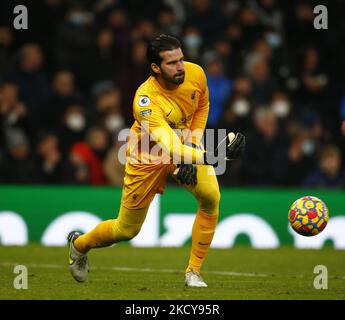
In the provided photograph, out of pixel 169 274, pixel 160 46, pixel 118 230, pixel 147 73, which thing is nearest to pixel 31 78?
pixel 147 73

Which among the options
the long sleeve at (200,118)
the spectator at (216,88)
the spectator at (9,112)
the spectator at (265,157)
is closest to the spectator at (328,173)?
the spectator at (265,157)

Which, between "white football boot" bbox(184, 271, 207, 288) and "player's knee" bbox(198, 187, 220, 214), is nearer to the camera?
"player's knee" bbox(198, 187, 220, 214)

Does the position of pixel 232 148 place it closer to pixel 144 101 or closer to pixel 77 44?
pixel 144 101

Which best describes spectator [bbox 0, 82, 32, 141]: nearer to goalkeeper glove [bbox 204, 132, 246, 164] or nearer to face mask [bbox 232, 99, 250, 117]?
face mask [bbox 232, 99, 250, 117]

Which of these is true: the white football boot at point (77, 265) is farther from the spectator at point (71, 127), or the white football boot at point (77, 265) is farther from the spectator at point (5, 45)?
the spectator at point (5, 45)

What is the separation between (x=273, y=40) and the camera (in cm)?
1759

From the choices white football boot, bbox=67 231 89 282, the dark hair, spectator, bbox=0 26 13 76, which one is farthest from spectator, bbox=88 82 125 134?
the dark hair

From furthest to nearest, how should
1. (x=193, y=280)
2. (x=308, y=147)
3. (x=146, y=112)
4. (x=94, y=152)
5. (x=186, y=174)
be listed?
(x=308, y=147) < (x=94, y=152) < (x=193, y=280) < (x=146, y=112) < (x=186, y=174)

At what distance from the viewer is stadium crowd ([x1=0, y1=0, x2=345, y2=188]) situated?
15617mm

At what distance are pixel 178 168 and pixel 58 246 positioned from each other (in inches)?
213

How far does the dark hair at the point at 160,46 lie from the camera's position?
9.42 m

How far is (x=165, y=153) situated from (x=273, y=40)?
8573 millimetres

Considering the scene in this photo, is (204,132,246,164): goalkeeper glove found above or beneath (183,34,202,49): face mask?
beneath

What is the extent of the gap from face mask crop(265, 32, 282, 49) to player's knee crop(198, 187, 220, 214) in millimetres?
8220
